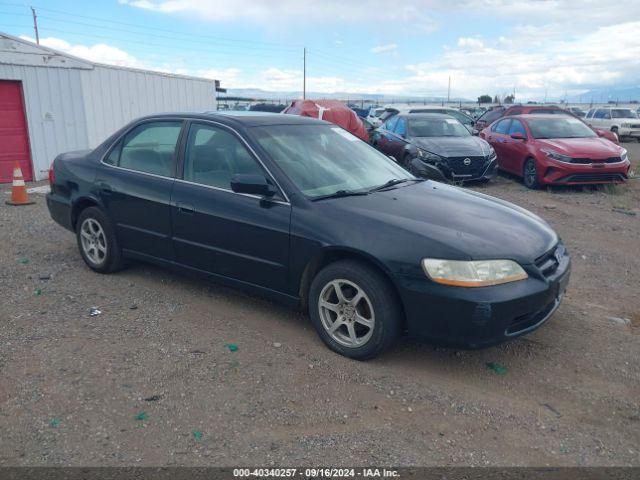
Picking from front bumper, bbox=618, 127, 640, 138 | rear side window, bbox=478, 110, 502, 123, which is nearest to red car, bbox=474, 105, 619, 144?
rear side window, bbox=478, 110, 502, 123

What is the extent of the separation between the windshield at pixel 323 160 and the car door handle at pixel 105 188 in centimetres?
165

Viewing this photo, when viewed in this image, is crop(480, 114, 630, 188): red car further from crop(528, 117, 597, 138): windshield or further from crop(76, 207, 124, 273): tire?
crop(76, 207, 124, 273): tire

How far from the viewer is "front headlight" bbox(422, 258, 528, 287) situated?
3.33 meters

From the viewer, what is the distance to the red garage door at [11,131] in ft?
37.3

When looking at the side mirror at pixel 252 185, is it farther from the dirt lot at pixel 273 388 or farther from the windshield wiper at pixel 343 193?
the dirt lot at pixel 273 388

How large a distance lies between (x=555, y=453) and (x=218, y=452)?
1735 mm

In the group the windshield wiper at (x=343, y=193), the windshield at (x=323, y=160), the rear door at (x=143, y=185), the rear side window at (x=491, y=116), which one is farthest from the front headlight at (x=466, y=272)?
the rear side window at (x=491, y=116)

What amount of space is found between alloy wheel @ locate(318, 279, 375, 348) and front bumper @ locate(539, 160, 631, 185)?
7.86 meters

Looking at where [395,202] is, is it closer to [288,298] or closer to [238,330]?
[288,298]

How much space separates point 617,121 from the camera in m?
24.5

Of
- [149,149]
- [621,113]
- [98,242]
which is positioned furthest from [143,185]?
[621,113]

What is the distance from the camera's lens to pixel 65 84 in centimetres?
1228

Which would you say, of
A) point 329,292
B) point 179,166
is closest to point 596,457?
point 329,292

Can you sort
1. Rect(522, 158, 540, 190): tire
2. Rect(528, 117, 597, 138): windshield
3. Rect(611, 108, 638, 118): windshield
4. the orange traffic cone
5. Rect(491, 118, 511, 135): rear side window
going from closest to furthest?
the orange traffic cone → Rect(522, 158, 540, 190): tire → Rect(528, 117, 597, 138): windshield → Rect(491, 118, 511, 135): rear side window → Rect(611, 108, 638, 118): windshield
